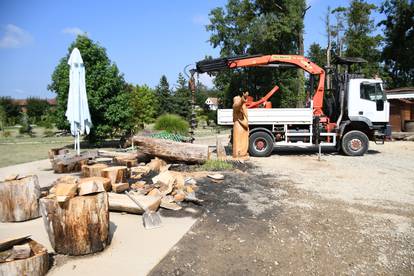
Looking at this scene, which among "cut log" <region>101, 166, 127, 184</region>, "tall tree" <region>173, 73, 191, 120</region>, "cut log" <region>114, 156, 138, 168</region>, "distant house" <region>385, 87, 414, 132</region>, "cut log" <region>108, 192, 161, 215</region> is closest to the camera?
"cut log" <region>108, 192, 161, 215</region>

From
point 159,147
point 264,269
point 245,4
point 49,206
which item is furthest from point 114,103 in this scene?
point 245,4

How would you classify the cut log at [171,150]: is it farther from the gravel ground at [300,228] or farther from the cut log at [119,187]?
the cut log at [119,187]

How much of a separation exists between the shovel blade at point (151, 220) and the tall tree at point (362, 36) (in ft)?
125

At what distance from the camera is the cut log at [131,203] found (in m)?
5.01

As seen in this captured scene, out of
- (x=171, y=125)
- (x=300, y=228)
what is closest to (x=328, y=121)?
(x=171, y=125)

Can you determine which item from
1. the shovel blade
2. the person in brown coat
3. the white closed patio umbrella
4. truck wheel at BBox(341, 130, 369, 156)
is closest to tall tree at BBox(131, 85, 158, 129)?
the person in brown coat

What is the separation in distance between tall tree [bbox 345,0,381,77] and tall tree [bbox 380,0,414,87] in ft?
4.31

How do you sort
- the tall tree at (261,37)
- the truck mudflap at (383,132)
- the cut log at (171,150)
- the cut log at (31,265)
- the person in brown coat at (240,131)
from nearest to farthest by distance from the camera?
the cut log at (31,265) → the cut log at (171,150) → the person in brown coat at (240,131) → the truck mudflap at (383,132) → the tall tree at (261,37)

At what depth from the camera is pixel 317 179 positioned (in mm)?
7895

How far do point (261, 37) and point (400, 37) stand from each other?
60.3 feet

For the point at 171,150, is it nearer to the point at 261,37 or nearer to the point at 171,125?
the point at 171,125

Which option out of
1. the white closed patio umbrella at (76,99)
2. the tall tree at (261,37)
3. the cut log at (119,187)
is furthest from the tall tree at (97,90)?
the tall tree at (261,37)

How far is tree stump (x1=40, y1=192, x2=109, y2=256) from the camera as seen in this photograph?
362cm

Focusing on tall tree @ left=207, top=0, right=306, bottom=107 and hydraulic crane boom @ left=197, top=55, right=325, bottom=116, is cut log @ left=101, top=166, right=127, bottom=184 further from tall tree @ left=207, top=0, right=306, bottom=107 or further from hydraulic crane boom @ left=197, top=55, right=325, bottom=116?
tall tree @ left=207, top=0, right=306, bottom=107
